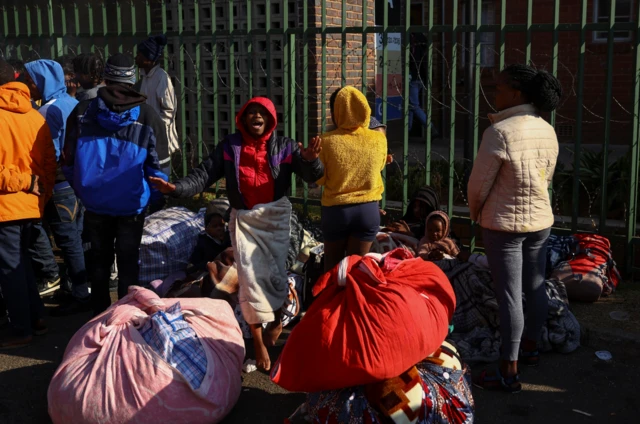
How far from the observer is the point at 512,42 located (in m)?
12.2

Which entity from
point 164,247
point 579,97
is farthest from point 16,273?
point 579,97

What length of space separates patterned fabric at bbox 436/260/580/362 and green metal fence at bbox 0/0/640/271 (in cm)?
111

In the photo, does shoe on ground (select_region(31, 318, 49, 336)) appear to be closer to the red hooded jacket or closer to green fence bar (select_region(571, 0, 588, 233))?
the red hooded jacket

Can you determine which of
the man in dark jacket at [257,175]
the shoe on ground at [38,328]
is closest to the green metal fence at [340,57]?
the man in dark jacket at [257,175]

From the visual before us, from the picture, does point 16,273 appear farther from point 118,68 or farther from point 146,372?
point 146,372

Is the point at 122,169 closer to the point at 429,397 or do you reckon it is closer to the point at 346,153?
the point at 346,153

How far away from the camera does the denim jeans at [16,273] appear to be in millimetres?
5012

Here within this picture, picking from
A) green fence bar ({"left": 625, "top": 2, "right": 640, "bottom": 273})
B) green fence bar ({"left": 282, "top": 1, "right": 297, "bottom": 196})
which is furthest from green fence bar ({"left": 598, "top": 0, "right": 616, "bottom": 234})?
green fence bar ({"left": 282, "top": 1, "right": 297, "bottom": 196})

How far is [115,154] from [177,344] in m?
1.45

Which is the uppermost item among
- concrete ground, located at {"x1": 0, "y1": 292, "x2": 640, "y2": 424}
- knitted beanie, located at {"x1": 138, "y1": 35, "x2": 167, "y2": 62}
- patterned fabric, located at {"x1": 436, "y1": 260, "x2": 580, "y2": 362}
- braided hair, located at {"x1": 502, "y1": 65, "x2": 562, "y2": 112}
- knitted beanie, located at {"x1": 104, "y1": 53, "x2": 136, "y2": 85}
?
knitted beanie, located at {"x1": 138, "y1": 35, "x2": 167, "y2": 62}

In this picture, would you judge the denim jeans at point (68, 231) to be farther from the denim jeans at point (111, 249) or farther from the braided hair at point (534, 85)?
the braided hair at point (534, 85)

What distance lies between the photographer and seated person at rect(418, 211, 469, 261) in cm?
561

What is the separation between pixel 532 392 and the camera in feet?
14.2

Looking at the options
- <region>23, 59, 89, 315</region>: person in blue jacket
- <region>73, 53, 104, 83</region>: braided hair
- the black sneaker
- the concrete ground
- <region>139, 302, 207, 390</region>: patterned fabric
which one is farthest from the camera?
the black sneaker
